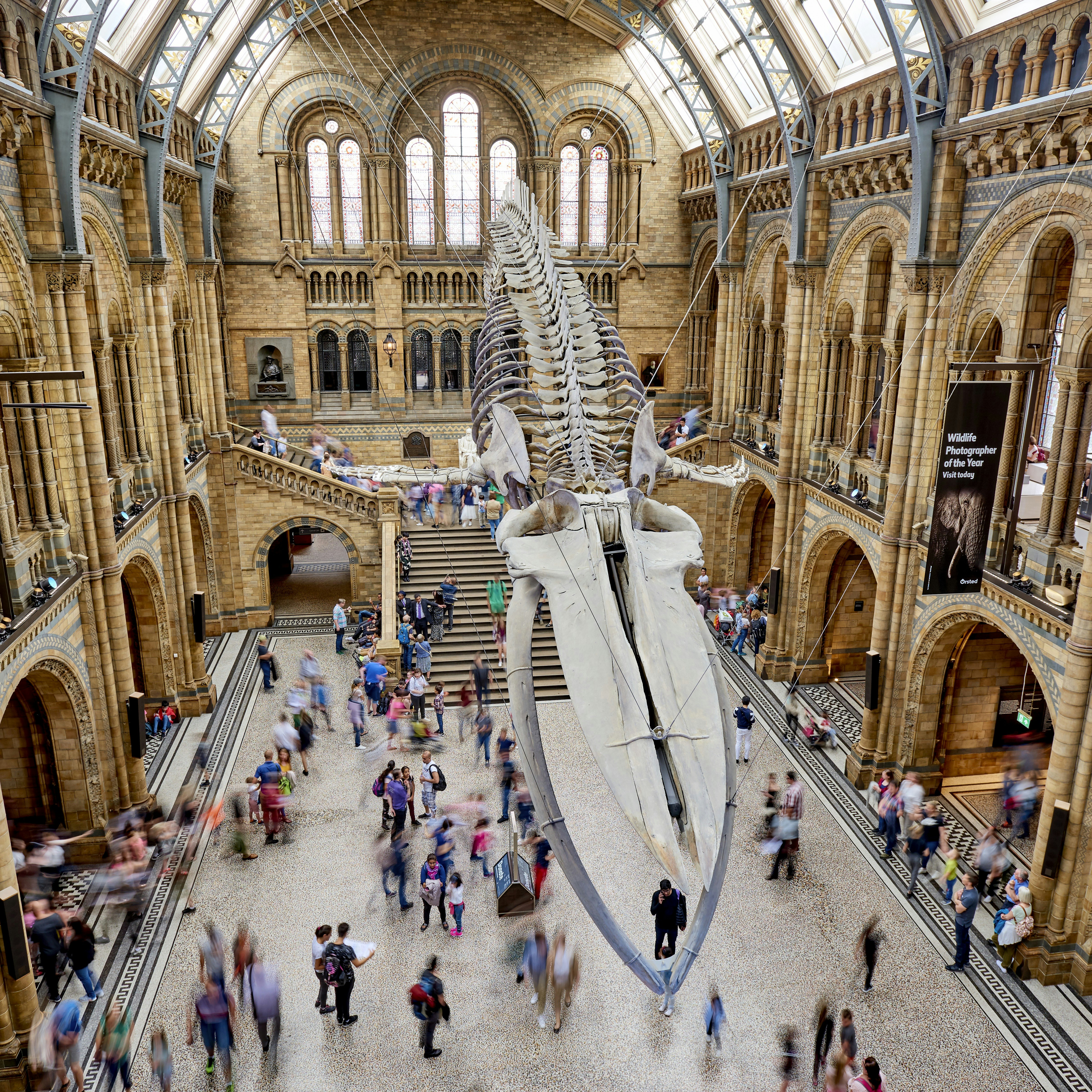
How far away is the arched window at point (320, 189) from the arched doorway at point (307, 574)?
26.5 feet

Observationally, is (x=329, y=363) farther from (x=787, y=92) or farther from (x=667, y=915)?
(x=667, y=915)

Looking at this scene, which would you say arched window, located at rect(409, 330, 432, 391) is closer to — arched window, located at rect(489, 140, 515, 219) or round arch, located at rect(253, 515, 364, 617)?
arched window, located at rect(489, 140, 515, 219)

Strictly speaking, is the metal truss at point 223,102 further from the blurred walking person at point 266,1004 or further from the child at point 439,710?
the blurred walking person at point 266,1004

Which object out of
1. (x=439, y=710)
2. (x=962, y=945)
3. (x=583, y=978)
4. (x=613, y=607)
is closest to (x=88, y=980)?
(x=583, y=978)

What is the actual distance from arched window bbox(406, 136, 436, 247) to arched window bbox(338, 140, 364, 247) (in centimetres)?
133

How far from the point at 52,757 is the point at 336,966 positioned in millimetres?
6284

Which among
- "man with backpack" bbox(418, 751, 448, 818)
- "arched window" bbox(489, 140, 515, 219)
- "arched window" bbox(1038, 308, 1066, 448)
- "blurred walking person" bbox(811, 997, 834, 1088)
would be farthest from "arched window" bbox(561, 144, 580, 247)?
"blurred walking person" bbox(811, 997, 834, 1088)

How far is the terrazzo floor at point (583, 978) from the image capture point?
9664 mm

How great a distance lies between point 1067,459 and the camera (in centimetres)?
1200

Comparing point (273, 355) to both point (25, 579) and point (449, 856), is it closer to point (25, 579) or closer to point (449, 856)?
point (25, 579)

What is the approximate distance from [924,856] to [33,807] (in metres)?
12.5

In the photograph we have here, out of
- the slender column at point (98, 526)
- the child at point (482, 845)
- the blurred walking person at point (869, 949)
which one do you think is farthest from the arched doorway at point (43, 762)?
the blurred walking person at point (869, 949)

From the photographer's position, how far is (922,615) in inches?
582

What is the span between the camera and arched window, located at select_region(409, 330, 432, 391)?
2748 centimetres
